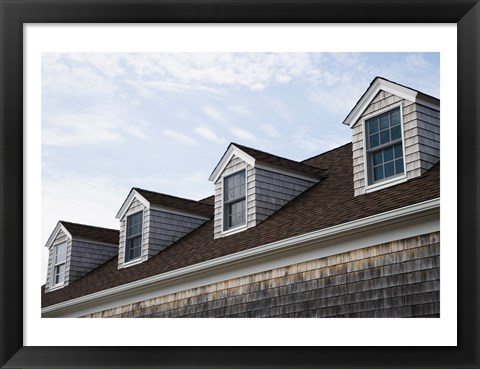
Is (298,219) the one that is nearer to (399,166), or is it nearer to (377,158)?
(377,158)

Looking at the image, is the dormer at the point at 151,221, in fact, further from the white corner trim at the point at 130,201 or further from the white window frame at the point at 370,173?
the white window frame at the point at 370,173

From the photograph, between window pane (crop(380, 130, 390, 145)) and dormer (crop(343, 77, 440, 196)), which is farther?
window pane (crop(380, 130, 390, 145))

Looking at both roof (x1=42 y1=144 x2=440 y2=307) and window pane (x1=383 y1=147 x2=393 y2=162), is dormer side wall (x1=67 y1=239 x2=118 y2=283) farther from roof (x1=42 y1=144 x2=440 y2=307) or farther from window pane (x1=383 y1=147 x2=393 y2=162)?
window pane (x1=383 y1=147 x2=393 y2=162)

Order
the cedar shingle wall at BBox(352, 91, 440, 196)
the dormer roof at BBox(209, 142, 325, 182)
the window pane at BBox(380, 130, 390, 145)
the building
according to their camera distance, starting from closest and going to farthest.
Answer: the building → the cedar shingle wall at BBox(352, 91, 440, 196) → the window pane at BBox(380, 130, 390, 145) → the dormer roof at BBox(209, 142, 325, 182)

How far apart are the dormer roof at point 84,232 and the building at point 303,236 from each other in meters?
1.40

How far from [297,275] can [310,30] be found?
3.25m

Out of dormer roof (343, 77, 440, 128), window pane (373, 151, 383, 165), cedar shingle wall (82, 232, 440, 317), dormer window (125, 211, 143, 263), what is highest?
dormer roof (343, 77, 440, 128)

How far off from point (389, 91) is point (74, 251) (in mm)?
6311

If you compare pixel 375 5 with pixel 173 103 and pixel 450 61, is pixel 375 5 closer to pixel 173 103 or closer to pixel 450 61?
pixel 450 61

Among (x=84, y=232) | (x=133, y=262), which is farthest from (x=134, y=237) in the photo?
(x=84, y=232)

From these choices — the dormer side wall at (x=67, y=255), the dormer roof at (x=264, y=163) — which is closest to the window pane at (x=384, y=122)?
the dormer roof at (x=264, y=163)

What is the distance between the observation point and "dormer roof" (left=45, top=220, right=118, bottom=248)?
10.6 m

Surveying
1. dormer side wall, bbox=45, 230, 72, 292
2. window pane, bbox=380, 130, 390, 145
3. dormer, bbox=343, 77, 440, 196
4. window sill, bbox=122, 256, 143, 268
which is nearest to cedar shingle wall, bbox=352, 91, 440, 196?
dormer, bbox=343, 77, 440, 196

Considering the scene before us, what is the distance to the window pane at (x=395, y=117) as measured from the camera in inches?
240
